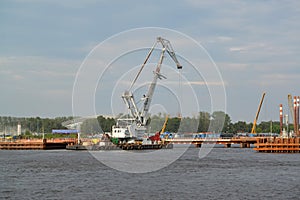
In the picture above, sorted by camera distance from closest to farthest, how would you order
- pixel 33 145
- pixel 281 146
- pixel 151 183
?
pixel 151 183 < pixel 281 146 < pixel 33 145

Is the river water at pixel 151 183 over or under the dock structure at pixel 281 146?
under

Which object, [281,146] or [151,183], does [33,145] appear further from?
[151,183]

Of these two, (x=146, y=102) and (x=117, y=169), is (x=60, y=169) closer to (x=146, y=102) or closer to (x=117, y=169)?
(x=117, y=169)

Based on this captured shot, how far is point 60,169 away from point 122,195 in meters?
24.6

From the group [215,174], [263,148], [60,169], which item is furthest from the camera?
[263,148]

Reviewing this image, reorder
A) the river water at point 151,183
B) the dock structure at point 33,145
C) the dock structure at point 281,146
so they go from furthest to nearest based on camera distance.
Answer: the dock structure at point 33,145, the dock structure at point 281,146, the river water at point 151,183

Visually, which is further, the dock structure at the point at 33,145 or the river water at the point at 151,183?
the dock structure at the point at 33,145

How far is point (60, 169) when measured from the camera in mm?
65250

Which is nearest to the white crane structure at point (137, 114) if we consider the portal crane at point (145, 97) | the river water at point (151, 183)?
the portal crane at point (145, 97)

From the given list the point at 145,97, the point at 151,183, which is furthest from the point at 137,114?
the point at 151,183

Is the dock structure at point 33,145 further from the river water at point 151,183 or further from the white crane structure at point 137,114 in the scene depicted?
the river water at point 151,183

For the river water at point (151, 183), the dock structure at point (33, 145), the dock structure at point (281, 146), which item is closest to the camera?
the river water at point (151, 183)

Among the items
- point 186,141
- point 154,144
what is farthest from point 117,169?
point 186,141

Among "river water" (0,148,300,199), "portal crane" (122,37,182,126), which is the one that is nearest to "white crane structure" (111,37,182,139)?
"portal crane" (122,37,182,126)
